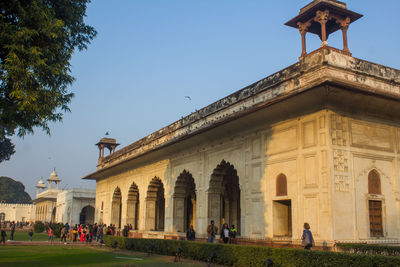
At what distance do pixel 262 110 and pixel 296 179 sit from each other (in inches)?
103

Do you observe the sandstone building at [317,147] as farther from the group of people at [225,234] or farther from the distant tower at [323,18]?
the group of people at [225,234]

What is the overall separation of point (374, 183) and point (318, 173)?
2120mm

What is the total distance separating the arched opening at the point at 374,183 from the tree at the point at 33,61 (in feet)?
32.3

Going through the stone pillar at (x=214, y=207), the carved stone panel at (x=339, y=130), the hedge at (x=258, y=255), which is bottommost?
the hedge at (x=258, y=255)

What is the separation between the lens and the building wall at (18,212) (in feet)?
265

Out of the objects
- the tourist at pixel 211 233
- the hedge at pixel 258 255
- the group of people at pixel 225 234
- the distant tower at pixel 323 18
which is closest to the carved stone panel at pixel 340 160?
the hedge at pixel 258 255

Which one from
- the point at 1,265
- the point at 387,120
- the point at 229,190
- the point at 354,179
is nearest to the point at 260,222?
the point at 354,179

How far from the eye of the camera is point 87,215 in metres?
49.7

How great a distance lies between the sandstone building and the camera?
1255cm

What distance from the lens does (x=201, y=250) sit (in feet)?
49.0

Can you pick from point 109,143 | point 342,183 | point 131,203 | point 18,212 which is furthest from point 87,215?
point 342,183

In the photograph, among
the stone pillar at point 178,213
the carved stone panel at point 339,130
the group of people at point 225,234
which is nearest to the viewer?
the carved stone panel at point 339,130

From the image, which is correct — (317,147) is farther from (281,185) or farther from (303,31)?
(303,31)

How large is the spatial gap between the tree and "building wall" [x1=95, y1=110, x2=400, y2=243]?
726cm
